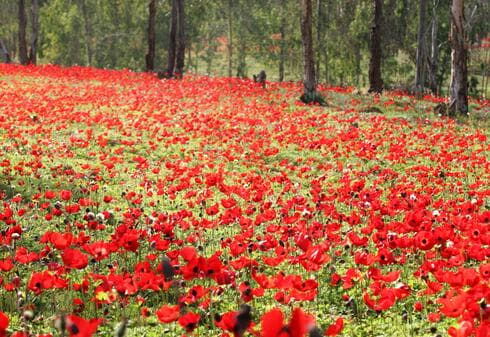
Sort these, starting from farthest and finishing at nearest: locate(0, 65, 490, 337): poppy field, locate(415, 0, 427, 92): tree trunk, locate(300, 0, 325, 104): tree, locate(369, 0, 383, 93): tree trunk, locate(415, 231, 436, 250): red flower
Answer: locate(415, 0, 427, 92): tree trunk < locate(369, 0, 383, 93): tree trunk < locate(300, 0, 325, 104): tree < locate(415, 231, 436, 250): red flower < locate(0, 65, 490, 337): poppy field

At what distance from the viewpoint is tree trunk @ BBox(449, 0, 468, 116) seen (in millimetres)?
17406

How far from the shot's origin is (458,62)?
17.5 m

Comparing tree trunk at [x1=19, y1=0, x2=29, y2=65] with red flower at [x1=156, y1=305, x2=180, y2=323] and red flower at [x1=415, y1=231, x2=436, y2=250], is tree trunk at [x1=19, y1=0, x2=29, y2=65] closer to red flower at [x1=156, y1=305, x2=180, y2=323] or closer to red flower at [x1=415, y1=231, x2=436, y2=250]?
red flower at [x1=415, y1=231, x2=436, y2=250]

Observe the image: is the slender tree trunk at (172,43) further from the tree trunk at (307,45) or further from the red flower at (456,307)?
the red flower at (456,307)

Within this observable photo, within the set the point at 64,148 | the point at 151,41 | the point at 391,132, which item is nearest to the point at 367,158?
the point at 391,132

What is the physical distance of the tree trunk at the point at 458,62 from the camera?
17406 millimetres

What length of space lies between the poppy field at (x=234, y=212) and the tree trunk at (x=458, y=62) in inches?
35.7

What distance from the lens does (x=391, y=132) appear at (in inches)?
559

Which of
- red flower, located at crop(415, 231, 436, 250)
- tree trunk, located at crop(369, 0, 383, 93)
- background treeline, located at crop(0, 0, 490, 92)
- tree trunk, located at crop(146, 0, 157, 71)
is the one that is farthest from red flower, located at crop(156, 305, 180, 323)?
background treeline, located at crop(0, 0, 490, 92)

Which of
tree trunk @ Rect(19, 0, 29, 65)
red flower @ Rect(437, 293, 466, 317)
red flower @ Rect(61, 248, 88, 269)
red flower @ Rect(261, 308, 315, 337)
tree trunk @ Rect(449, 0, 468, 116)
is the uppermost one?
tree trunk @ Rect(19, 0, 29, 65)

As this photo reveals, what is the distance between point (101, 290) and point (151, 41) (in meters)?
28.7

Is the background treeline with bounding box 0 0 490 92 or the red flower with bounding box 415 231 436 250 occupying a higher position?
the background treeline with bounding box 0 0 490 92

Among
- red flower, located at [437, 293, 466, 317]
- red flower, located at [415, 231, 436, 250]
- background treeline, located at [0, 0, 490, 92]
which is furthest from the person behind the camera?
background treeline, located at [0, 0, 490, 92]

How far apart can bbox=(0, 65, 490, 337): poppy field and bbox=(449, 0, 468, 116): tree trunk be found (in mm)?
907
